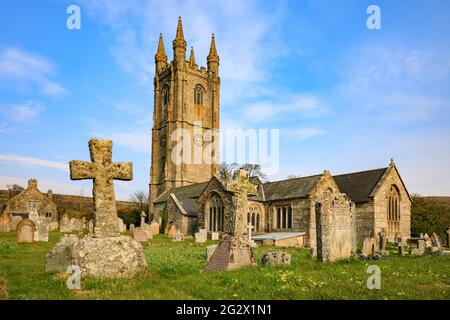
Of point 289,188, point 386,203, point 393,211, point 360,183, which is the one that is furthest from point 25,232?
point 393,211

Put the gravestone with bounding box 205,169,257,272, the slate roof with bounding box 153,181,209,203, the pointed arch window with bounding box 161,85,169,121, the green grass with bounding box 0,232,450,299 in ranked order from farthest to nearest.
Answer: the pointed arch window with bounding box 161,85,169,121 < the slate roof with bounding box 153,181,209,203 < the gravestone with bounding box 205,169,257,272 < the green grass with bounding box 0,232,450,299

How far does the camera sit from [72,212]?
62.8m

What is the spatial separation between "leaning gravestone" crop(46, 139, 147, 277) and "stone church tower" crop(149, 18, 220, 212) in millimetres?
41501

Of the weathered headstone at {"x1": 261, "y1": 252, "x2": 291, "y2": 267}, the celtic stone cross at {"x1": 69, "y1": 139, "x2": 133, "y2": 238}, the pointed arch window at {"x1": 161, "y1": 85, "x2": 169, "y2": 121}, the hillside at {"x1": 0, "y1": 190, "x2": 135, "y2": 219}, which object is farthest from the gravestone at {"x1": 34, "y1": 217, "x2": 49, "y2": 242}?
the hillside at {"x1": 0, "y1": 190, "x2": 135, "y2": 219}

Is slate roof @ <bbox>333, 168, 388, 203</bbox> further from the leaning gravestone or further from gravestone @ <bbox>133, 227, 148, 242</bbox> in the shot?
the leaning gravestone

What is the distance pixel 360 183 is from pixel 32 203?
43.1 metres

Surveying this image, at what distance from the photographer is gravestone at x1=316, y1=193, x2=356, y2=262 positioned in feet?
41.8

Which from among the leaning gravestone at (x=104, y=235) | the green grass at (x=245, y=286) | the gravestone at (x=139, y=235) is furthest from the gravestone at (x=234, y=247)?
the gravestone at (x=139, y=235)

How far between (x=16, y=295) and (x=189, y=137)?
47.3 metres

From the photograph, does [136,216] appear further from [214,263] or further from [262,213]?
[214,263]

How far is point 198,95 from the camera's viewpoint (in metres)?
57.3

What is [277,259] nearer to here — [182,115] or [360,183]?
[360,183]

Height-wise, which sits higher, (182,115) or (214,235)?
(182,115)
